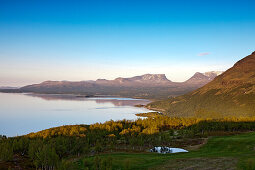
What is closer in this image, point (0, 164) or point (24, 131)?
point (0, 164)

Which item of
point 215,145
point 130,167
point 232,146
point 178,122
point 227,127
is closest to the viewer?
point 130,167

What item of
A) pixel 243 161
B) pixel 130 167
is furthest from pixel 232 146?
pixel 130 167

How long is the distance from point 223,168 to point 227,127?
13837 centimetres

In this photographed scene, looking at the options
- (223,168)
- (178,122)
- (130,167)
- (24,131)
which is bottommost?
(24,131)

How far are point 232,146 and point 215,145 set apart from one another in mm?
10444

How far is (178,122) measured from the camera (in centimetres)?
19350

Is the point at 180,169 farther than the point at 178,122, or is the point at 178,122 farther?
the point at 178,122

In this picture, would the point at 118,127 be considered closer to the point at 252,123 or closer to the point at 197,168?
the point at 252,123

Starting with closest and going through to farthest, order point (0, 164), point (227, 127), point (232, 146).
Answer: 1. point (0, 164)
2. point (232, 146)
3. point (227, 127)

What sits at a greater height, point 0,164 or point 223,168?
point 223,168

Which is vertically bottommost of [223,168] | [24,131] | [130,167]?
[24,131]

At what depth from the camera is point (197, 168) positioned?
121 feet

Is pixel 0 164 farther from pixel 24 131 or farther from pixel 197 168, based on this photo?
pixel 24 131

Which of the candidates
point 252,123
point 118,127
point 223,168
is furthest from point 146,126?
point 223,168
